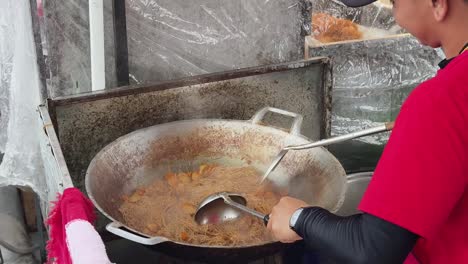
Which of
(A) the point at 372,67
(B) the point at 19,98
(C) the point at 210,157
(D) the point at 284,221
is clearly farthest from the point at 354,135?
(A) the point at 372,67

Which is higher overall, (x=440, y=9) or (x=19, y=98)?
(x=440, y=9)

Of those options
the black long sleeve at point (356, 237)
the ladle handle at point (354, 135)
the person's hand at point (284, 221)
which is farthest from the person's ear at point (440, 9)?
the person's hand at point (284, 221)

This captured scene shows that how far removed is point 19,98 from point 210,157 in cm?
102

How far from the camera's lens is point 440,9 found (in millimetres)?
1245

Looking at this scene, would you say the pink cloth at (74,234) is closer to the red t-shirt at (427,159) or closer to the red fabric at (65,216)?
the red fabric at (65,216)

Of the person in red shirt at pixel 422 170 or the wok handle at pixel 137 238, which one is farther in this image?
the wok handle at pixel 137 238

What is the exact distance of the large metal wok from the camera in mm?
1898

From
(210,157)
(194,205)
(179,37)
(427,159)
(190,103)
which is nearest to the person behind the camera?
(427,159)

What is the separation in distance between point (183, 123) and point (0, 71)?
39.2 inches

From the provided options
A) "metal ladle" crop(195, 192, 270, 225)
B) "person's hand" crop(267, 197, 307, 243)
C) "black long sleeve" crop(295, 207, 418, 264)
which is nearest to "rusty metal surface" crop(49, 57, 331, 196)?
"metal ladle" crop(195, 192, 270, 225)

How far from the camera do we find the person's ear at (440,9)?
123cm

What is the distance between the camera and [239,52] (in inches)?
116

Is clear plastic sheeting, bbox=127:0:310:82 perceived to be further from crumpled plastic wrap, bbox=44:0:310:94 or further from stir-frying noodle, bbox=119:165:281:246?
stir-frying noodle, bbox=119:165:281:246

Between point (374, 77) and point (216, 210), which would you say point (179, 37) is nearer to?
point (216, 210)
